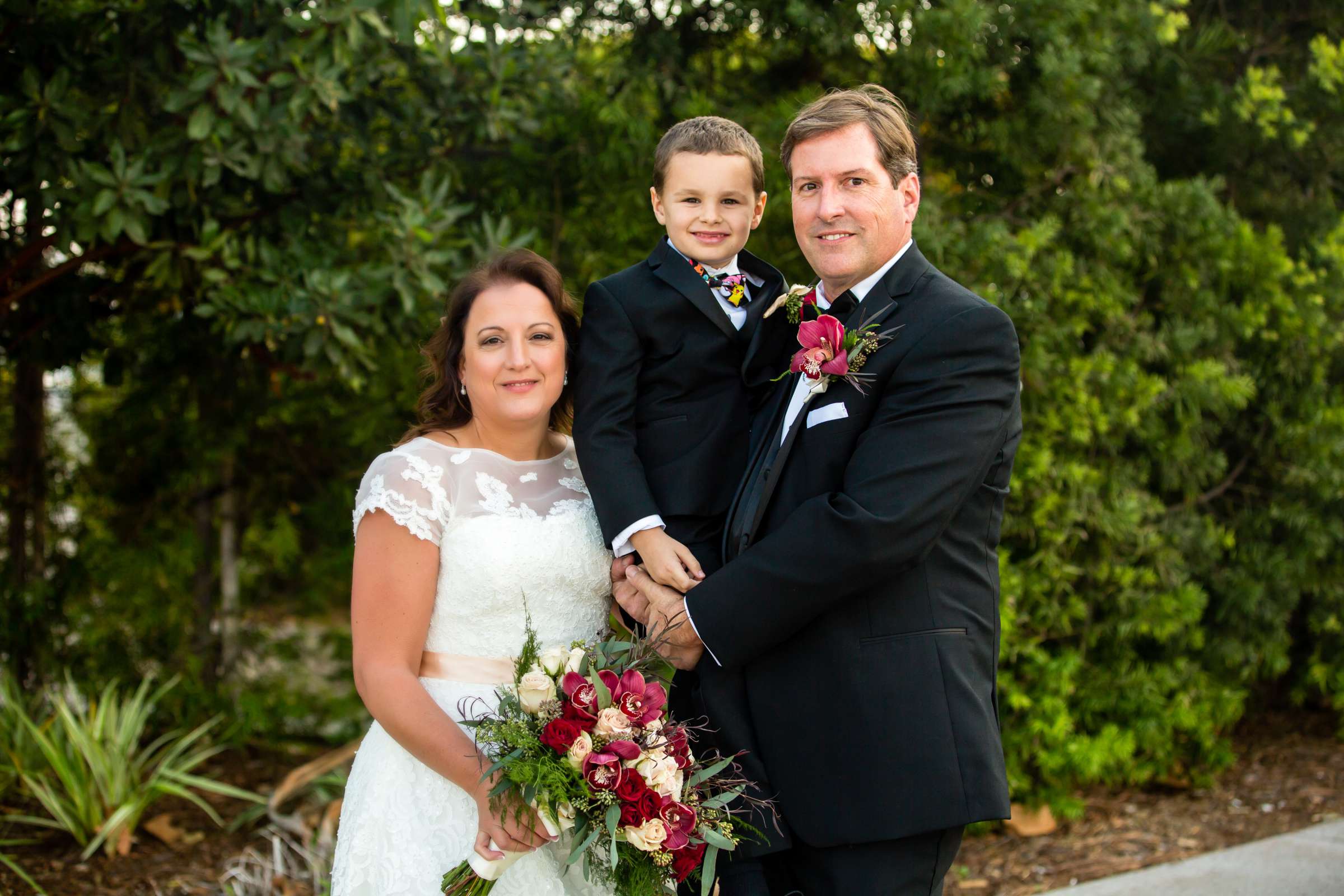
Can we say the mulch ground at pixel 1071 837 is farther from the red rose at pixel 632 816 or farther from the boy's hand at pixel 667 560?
the red rose at pixel 632 816

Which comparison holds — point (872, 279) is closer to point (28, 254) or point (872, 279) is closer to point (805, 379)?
point (805, 379)

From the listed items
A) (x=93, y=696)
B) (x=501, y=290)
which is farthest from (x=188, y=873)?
(x=501, y=290)

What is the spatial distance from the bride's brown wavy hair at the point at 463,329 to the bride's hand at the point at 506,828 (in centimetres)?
95

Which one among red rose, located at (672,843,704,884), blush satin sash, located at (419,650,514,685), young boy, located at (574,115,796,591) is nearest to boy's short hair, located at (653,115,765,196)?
young boy, located at (574,115,796,591)

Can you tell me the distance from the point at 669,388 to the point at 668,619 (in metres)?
0.62

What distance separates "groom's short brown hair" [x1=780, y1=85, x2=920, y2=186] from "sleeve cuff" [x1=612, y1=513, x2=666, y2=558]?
0.85 m

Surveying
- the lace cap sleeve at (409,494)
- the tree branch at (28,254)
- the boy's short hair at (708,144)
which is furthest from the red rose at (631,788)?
the tree branch at (28,254)

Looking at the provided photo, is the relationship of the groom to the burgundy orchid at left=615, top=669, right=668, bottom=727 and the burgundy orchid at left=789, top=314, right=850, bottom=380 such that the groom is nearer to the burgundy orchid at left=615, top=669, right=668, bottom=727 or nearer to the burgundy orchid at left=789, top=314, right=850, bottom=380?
the burgundy orchid at left=789, top=314, right=850, bottom=380

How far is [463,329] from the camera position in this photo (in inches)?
109

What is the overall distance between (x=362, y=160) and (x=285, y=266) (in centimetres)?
75

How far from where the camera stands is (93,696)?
5.38 meters

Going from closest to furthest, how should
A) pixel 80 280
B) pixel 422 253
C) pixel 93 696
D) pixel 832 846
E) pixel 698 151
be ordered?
pixel 832 846, pixel 698 151, pixel 422 253, pixel 80 280, pixel 93 696

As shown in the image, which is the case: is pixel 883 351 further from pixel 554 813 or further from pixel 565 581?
pixel 554 813

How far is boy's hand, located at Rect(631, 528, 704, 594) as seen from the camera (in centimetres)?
246
